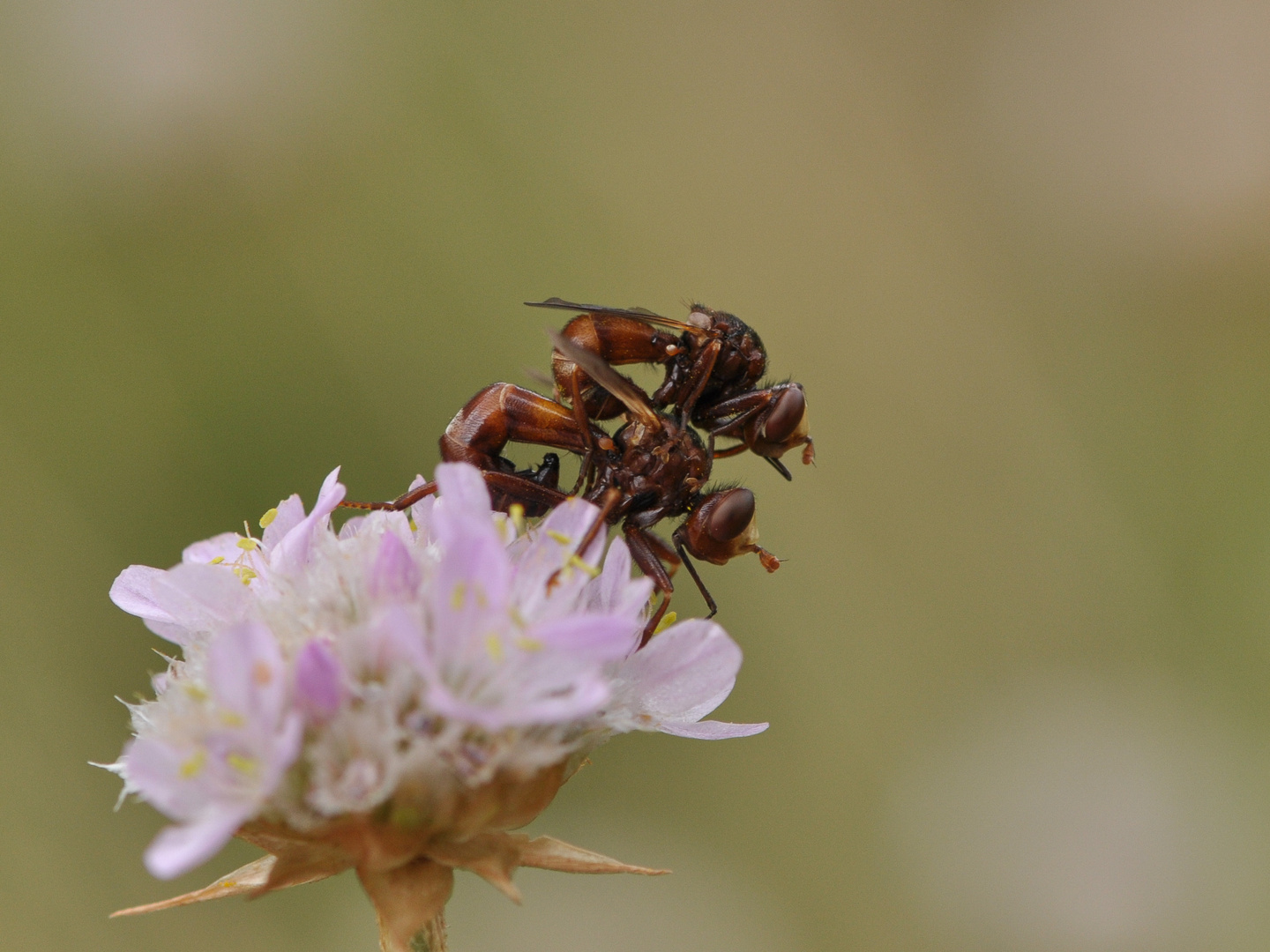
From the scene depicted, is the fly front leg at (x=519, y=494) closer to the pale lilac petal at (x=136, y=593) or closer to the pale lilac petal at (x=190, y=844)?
the pale lilac petal at (x=136, y=593)

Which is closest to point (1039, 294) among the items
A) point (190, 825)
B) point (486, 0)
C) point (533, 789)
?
point (486, 0)

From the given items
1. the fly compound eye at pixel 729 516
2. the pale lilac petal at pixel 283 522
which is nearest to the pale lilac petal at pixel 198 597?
the pale lilac petal at pixel 283 522

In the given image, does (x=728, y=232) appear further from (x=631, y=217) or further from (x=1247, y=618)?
(x=1247, y=618)

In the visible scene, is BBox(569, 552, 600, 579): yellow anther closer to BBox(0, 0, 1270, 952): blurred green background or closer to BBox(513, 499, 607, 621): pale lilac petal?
BBox(513, 499, 607, 621): pale lilac petal

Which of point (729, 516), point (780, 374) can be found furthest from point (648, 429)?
point (780, 374)

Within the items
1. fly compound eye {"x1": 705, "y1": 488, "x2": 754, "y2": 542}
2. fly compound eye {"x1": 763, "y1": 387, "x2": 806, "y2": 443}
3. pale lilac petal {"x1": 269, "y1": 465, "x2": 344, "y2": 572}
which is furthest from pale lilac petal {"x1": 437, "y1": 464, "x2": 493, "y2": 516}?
fly compound eye {"x1": 763, "y1": 387, "x2": 806, "y2": 443}
